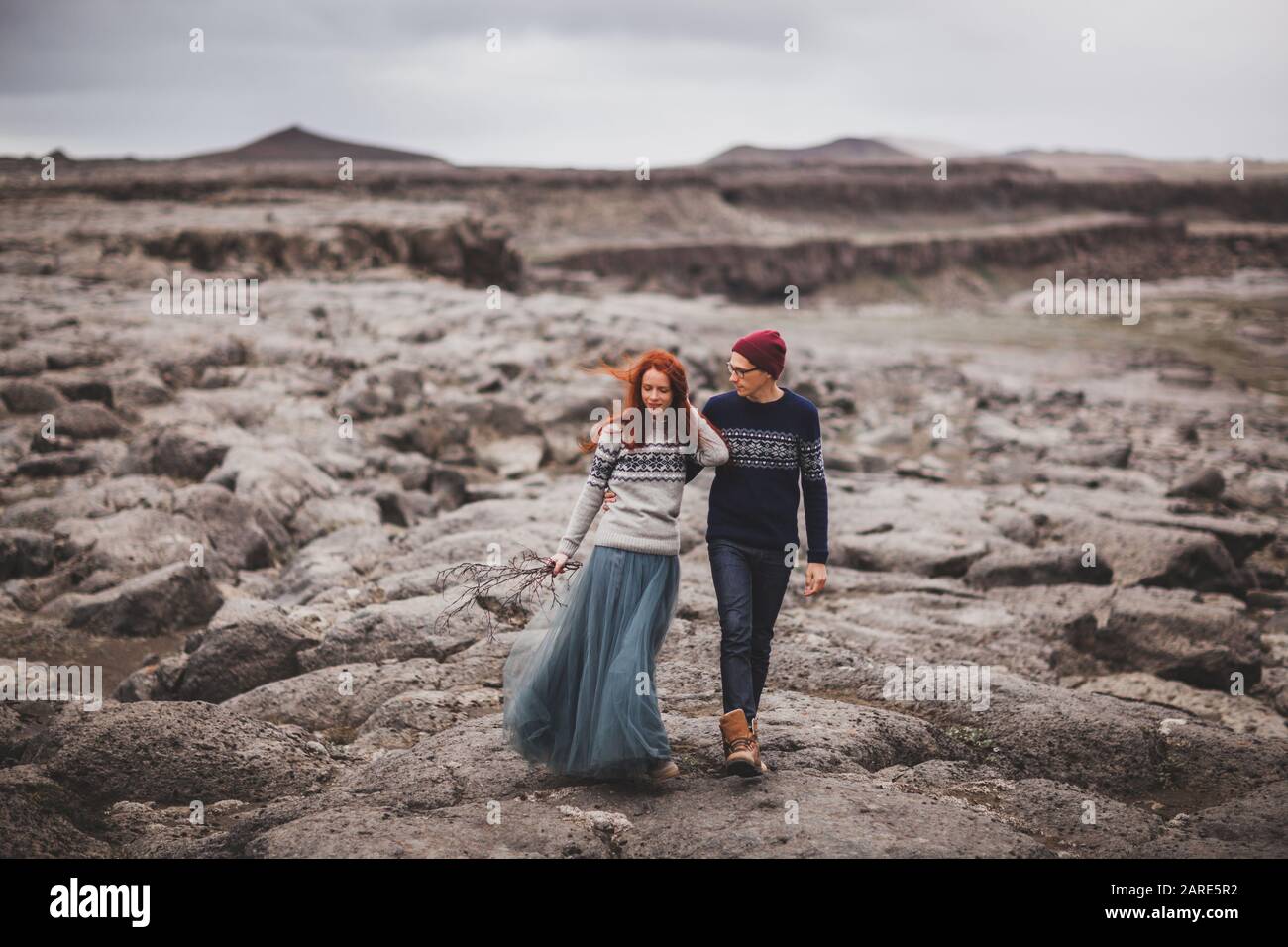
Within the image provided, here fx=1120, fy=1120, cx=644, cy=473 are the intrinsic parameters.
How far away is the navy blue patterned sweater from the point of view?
499cm

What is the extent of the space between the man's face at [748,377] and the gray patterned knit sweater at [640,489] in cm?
26

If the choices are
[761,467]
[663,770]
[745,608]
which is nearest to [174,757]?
[663,770]

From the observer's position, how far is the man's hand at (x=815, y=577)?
5.01 metres

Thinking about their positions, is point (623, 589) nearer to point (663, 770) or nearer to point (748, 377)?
point (663, 770)

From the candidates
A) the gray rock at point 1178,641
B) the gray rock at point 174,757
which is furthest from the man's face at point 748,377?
the gray rock at point 1178,641

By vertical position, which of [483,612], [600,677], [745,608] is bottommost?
[483,612]

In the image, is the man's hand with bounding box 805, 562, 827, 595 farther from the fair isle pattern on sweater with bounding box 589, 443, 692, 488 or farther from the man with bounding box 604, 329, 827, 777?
the fair isle pattern on sweater with bounding box 589, 443, 692, 488

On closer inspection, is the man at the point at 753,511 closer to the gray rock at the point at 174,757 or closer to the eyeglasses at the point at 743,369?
the eyeglasses at the point at 743,369

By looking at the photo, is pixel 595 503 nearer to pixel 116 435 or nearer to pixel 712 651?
pixel 712 651

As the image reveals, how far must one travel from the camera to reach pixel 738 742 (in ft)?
15.9

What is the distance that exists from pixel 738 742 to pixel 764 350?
1.71 m
